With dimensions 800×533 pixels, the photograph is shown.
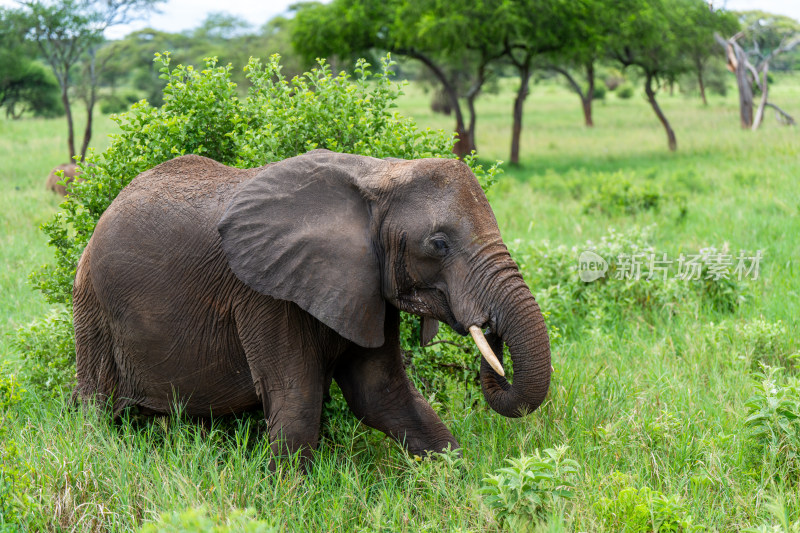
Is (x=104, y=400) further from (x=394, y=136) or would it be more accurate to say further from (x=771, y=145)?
(x=771, y=145)

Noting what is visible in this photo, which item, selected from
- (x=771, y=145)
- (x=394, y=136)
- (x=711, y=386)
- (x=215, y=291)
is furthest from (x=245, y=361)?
(x=771, y=145)

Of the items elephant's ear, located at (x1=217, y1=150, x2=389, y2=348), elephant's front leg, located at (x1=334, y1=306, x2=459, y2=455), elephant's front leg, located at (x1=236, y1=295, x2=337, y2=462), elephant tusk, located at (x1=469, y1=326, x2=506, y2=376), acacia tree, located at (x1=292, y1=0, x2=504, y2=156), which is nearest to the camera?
elephant tusk, located at (x1=469, y1=326, x2=506, y2=376)

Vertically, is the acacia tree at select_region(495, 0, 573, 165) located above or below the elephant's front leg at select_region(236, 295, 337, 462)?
above

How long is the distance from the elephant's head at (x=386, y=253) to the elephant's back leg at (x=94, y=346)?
3.69ft

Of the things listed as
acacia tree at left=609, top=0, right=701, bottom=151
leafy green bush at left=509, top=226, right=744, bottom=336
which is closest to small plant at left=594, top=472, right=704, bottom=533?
leafy green bush at left=509, top=226, right=744, bottom=336

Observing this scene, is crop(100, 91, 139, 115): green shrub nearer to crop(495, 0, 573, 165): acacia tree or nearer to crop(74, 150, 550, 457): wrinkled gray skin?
crop(495, 0, 573, 165): acacia tree

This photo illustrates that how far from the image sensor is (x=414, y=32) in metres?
19.1

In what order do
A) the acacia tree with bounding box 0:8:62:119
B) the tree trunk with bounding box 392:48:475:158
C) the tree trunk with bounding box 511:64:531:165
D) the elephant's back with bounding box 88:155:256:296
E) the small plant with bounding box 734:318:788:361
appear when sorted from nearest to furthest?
the elephant's back with bounding box 88:155:256:296 < the small plant with bounding box 734:318:788:361 < the tree trunk with bounding box 392:48:475:158 < the tree trunk with bounding box 511:64:531:165 < the acacia tree with bounding box 0:8:62:119

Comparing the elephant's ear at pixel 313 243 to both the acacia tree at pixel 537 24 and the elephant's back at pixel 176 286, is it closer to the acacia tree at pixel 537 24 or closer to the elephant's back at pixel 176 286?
the elephant's back at pixel 176 286

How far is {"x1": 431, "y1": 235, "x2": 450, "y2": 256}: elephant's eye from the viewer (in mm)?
3496

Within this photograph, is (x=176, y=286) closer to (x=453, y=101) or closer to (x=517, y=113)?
(x=453, y=101)

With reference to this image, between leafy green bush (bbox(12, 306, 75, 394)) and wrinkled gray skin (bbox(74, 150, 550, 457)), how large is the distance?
90cm

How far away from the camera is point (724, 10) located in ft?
85.0

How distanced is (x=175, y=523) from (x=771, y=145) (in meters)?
17.2
